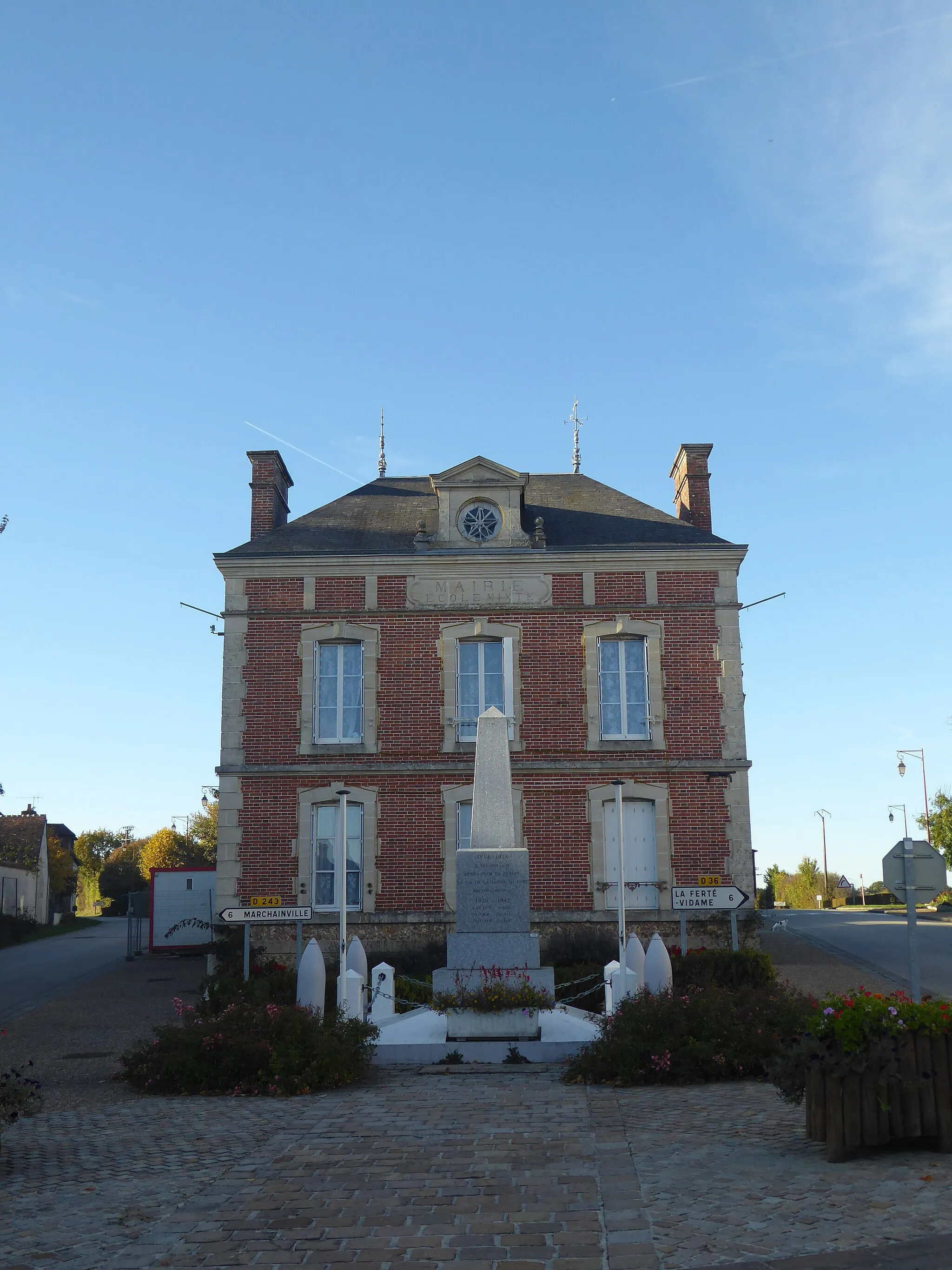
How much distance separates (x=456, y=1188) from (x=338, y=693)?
49.7ft

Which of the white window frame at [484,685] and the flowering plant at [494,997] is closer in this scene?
the flowering plant at [494,997]

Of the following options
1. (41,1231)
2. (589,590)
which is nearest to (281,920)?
(589,590)

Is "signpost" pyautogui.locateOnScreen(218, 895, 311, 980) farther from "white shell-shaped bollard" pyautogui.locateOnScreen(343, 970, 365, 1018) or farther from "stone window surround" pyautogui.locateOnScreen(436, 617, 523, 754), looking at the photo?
"stone window surround" pyautogui.locateOnScreen(436, 617, 523, 754)

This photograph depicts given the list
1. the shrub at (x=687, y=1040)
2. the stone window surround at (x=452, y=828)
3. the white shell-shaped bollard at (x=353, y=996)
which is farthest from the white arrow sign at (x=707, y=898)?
the stone window surround at (x=452, y=828)

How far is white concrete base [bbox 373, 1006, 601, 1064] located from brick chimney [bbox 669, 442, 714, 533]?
1219cm

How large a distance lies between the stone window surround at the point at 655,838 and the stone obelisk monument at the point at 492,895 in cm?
584

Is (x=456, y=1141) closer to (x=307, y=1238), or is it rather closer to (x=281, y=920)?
(x=307, y=1238)

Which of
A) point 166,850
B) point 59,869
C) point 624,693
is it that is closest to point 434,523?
point 624,693

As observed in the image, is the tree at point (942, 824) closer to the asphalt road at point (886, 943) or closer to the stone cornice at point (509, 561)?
the asphalt road at point (886, 943)

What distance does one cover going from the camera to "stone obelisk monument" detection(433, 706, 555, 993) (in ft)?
43.9

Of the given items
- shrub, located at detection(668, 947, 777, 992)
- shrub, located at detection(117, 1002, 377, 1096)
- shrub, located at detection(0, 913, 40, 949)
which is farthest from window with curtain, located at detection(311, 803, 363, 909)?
shrub, located at detection(0, 913, 40, 949)

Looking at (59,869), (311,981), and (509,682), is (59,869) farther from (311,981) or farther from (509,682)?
(311,981)

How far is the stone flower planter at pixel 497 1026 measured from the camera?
12602 mm

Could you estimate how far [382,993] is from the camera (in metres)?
15.1
